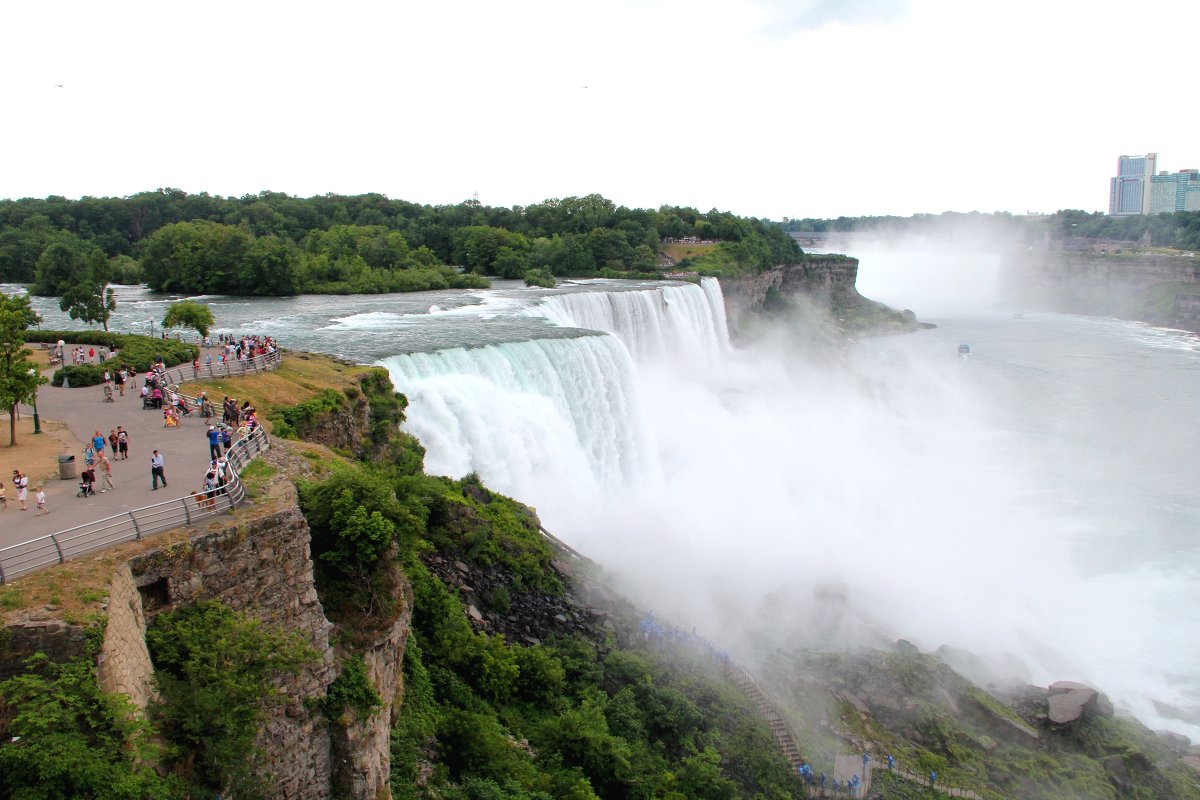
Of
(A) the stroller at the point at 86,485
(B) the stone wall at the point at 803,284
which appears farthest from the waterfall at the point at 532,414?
(B) the stone wall at the point at 803,284

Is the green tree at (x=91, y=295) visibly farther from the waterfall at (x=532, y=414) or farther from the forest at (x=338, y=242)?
the waterfall at (x=532, y=414)

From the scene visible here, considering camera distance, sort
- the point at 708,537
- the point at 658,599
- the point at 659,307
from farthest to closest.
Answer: the point at 659,307
the point at 708,537
the point at 658,599

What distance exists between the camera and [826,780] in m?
14.4

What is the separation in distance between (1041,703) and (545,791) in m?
11.1

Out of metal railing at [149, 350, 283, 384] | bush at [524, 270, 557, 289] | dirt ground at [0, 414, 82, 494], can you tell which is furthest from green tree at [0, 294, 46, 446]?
bush at [524, 270, 557, 289]

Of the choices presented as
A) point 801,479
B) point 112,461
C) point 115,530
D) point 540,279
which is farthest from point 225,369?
point 540,279

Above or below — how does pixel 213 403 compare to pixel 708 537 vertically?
above

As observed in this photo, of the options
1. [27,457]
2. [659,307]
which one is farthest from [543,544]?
[659,307]

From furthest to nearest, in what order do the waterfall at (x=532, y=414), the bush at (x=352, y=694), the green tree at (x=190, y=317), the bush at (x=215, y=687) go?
the green tree at (x=190, y=317) < the waterfall at (x=532, y=414) < the bush at (x=352, y=694) < the bush at (x=215, y=687)

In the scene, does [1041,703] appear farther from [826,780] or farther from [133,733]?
[133,733]

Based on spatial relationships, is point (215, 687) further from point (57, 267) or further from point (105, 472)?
point (57, 267)

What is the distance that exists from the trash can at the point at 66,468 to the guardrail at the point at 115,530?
2.81 meters

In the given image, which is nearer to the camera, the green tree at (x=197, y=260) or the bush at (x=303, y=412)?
the bush at (x=303, y=412)

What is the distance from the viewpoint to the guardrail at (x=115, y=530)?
8.59 m
